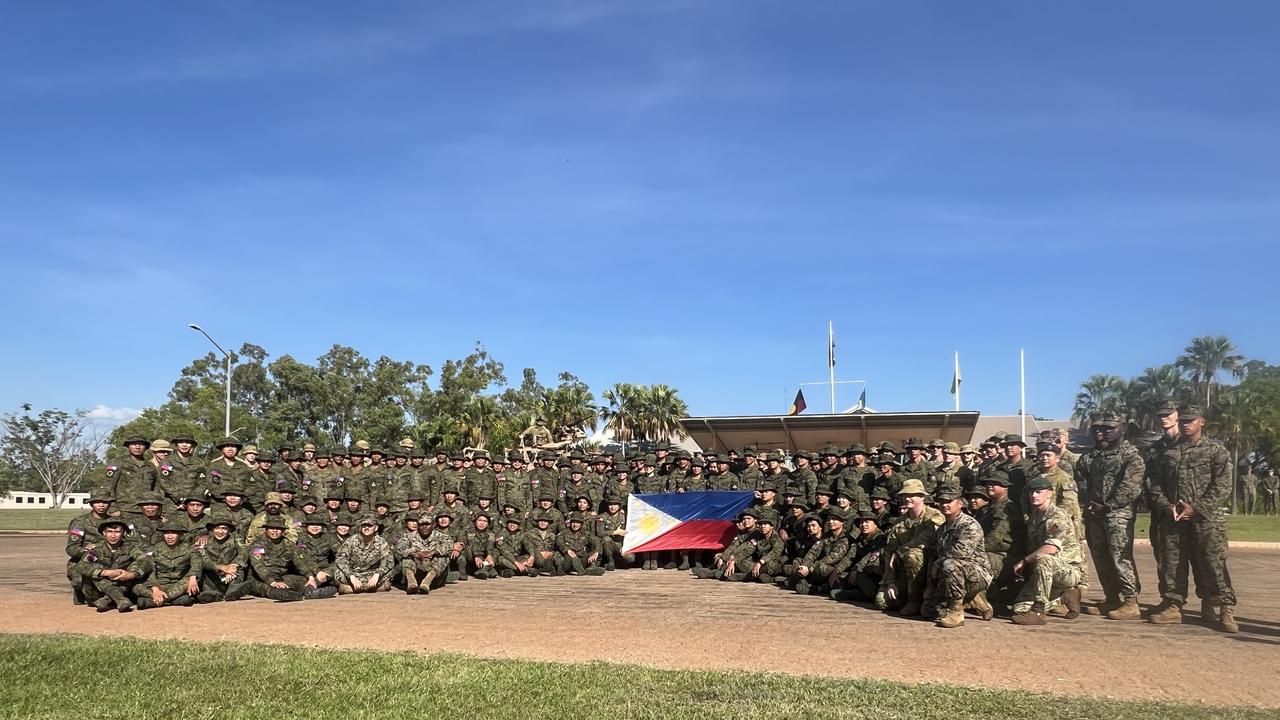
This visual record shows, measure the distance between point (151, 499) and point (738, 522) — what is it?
8.18 m

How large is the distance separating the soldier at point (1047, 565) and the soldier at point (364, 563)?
25.0ft

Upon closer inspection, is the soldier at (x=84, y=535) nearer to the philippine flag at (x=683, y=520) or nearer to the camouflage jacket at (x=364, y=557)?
the camouflage jacket at (x=364, y=557)

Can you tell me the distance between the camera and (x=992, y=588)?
9375 millimetres

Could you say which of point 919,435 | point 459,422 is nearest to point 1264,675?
→ point 919,435

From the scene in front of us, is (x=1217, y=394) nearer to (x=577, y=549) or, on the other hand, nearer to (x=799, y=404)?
(x=799, y=404)

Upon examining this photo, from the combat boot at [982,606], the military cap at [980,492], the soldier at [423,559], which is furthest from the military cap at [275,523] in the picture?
the military cap at [980,492]

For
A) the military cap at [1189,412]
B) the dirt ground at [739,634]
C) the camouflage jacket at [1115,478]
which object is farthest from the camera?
the camouflage jacket at [1115,478]

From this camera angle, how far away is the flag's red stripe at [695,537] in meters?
14.5

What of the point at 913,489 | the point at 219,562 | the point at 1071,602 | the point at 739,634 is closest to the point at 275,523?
the point at 219,562

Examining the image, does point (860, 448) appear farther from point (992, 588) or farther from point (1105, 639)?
point (1105, 639)

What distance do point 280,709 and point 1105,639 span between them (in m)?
6.56

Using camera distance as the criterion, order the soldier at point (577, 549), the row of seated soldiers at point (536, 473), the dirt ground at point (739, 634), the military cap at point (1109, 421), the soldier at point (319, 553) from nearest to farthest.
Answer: the dirt ground at point (739, 634) < the military cap at point (1109, 421) < the soldier at point (319, 553) < the row of seated soldiers at point (536, 473) < the soldier at point (577, 549)

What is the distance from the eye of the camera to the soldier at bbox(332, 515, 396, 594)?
11500mm

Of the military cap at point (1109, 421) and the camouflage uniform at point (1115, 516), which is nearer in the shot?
the camouflage uniform at point (1115, 516)
